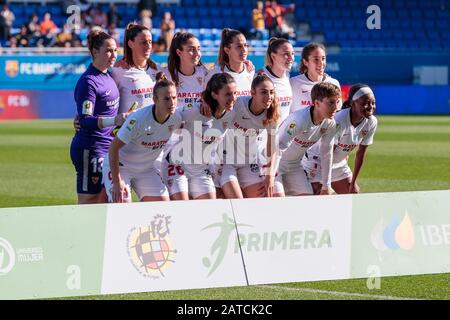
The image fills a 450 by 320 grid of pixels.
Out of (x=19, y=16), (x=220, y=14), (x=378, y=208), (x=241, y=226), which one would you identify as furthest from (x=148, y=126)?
(x=220, y=14)

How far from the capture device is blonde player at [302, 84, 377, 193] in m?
9.94

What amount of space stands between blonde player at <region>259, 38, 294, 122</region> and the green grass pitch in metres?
2.70

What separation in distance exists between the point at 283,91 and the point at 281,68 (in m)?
0.24

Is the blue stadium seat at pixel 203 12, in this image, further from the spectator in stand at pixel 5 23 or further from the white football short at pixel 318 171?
the white football short at pixel 318 171

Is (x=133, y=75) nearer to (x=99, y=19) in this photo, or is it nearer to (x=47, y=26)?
(x=47, y=26)

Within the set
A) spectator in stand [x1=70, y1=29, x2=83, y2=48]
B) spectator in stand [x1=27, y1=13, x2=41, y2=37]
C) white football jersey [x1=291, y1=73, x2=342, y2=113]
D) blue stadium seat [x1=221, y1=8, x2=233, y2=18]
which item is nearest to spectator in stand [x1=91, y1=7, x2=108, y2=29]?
spectator in stand [x1=70, y1=29, x2=83, y2=48]

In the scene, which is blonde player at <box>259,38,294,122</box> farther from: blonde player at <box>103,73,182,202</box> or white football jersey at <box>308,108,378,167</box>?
blonde player at <box>103,73,182,202</box>

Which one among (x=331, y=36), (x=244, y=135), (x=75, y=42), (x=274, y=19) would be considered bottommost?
(x=244, y=135)

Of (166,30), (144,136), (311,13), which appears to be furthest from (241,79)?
(311,13)

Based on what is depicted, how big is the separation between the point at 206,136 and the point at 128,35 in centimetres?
128

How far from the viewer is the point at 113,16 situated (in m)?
33.3

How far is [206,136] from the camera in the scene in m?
9.40
